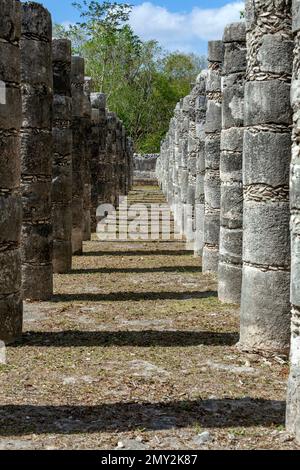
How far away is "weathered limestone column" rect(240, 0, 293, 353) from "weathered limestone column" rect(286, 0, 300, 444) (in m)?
2.05

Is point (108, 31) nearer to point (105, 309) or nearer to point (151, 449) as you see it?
point (105, 309)

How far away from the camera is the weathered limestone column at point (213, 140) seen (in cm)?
1341

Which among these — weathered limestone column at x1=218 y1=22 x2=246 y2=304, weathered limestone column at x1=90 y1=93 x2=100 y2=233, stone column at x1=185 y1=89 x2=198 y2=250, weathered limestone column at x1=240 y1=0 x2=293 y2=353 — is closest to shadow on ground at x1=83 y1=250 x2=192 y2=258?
stone column at x1=185 y1=89 x2=198 y2=250

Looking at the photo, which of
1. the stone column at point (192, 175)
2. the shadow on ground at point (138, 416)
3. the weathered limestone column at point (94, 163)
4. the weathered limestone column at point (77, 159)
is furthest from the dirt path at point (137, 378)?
the weathered limestone column at point (94, 163)

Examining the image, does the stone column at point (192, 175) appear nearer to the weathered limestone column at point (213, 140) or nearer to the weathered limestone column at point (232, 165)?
the weathered limestone column at point (213, 140)

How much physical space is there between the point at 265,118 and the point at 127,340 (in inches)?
121

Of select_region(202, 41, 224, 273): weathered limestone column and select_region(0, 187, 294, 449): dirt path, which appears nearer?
select_region(0, 187, 294, 449): dirt path

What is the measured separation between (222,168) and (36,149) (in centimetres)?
288

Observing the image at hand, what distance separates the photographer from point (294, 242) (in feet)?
19.9

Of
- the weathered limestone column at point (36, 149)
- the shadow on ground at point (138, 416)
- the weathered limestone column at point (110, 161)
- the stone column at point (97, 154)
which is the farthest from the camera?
the weathered limestone column at point (110, 161)

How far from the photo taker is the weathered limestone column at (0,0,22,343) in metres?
8.68

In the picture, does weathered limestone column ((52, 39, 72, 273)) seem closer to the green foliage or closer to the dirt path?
the dirt path

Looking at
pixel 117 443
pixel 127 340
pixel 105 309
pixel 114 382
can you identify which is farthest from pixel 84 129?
pixel 117 443

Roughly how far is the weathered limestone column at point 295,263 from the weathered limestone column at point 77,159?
11.2 metres
